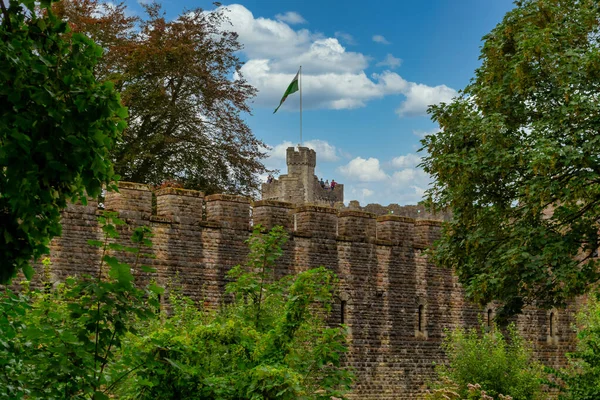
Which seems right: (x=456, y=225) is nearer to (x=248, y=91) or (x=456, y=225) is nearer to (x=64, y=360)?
(x=64, y=360)

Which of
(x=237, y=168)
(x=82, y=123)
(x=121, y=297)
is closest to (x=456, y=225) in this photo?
(x=121, y=297)

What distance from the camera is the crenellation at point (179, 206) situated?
66.5 ft

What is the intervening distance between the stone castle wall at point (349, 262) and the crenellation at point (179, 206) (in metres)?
0.02

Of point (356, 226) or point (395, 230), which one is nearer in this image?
point (356, 226)

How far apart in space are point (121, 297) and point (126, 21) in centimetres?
2568

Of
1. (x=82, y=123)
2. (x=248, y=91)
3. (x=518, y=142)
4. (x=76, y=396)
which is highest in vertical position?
(x=248, y=91)

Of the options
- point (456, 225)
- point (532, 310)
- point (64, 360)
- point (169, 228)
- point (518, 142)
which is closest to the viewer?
point (64, 360)

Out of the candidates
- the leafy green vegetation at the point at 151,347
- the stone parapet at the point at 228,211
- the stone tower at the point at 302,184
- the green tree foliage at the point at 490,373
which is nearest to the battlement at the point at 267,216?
the stone parapet at the point at 228,211

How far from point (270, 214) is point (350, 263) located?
2.54m

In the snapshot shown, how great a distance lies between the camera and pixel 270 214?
70.3ft

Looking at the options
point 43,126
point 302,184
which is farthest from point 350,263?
point 302,184

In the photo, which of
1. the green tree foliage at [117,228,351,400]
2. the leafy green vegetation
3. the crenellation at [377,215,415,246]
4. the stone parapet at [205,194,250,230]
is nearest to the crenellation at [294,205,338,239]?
the stone parapet at [205,194,250,230]

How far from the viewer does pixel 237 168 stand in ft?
106

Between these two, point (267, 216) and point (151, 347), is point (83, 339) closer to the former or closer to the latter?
point (151, 347)
